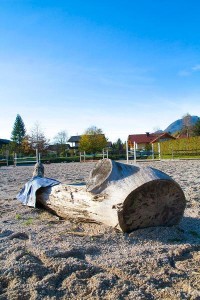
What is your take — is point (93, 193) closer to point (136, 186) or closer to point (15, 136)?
point (136, 186)

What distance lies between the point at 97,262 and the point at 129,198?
88 centimetres

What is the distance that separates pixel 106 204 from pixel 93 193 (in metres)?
0.28

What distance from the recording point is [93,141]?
59.0 m

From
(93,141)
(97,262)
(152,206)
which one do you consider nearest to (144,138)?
(93,141)

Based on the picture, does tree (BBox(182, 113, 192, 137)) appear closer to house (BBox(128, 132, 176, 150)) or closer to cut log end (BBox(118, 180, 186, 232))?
house (BBox(128, 132, 176, 150))

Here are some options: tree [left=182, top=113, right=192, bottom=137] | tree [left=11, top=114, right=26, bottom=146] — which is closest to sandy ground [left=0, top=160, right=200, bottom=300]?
tree [left=182, top=113, right=192, bottom=137]

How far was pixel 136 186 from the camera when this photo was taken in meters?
3.45

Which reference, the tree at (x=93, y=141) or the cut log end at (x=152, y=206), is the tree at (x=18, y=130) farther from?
the cut log end at (x=152, y=206)

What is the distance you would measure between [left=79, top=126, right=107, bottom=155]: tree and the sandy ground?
53.2 m

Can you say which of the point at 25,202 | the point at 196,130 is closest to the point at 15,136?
the point at 196,130

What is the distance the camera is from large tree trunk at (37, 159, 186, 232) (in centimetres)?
351

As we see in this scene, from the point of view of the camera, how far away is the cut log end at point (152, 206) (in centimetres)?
353

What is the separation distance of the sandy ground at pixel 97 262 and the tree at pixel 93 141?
5321cm

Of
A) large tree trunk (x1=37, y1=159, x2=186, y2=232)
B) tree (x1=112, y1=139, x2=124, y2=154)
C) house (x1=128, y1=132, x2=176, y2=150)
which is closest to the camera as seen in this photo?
large tree trunk (x1=37, y1=159, x2=186, y2=232)
